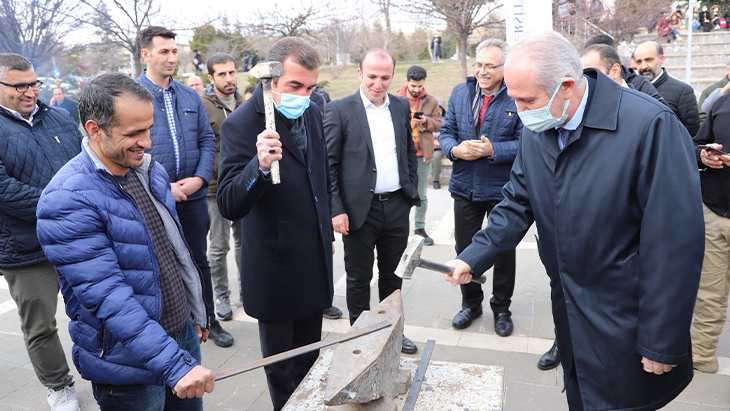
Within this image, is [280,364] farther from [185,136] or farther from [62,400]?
[185,136]

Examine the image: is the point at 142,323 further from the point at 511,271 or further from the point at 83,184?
the point at 511,271

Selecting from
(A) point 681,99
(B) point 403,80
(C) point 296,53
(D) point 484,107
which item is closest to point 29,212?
(C) point 296,53

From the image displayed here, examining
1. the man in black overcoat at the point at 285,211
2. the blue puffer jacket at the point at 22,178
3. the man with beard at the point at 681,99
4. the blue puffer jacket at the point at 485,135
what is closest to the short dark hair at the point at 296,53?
the man in black overcoat at the point at 285,211

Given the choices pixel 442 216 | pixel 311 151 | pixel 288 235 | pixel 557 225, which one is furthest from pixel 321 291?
pixel 442 216

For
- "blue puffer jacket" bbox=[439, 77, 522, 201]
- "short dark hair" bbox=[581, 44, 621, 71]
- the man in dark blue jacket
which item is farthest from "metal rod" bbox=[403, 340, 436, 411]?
"short dark hair" bbox=[581, 44, 621, 71]

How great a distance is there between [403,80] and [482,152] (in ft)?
67.6

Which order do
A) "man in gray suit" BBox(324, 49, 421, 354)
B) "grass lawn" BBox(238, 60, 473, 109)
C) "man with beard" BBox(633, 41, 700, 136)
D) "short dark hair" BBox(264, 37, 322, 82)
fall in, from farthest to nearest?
"grass lawn" BBox(238, 60, 473, 109)
"man with beard" BBox(633, 41, 700, 136)
"man in gray suit" BBox(324, 49, 421, 354)
"short dark hair" BBox(264, 37, 322, 82)

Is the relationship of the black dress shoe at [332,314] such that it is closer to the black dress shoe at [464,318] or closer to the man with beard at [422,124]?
the black dress shoe at [464,318]

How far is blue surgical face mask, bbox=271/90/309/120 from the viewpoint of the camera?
2755 mm

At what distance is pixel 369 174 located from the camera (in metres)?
3.92

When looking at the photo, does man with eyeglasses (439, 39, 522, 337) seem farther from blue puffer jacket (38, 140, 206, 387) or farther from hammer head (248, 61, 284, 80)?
blue puffer jacket (38, 140, 206, 387)

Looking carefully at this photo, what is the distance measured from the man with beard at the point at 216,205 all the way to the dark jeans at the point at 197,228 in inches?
19.5

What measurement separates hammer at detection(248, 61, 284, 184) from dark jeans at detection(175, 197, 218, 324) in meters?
1.71

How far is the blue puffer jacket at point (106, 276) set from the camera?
6.31 feet
